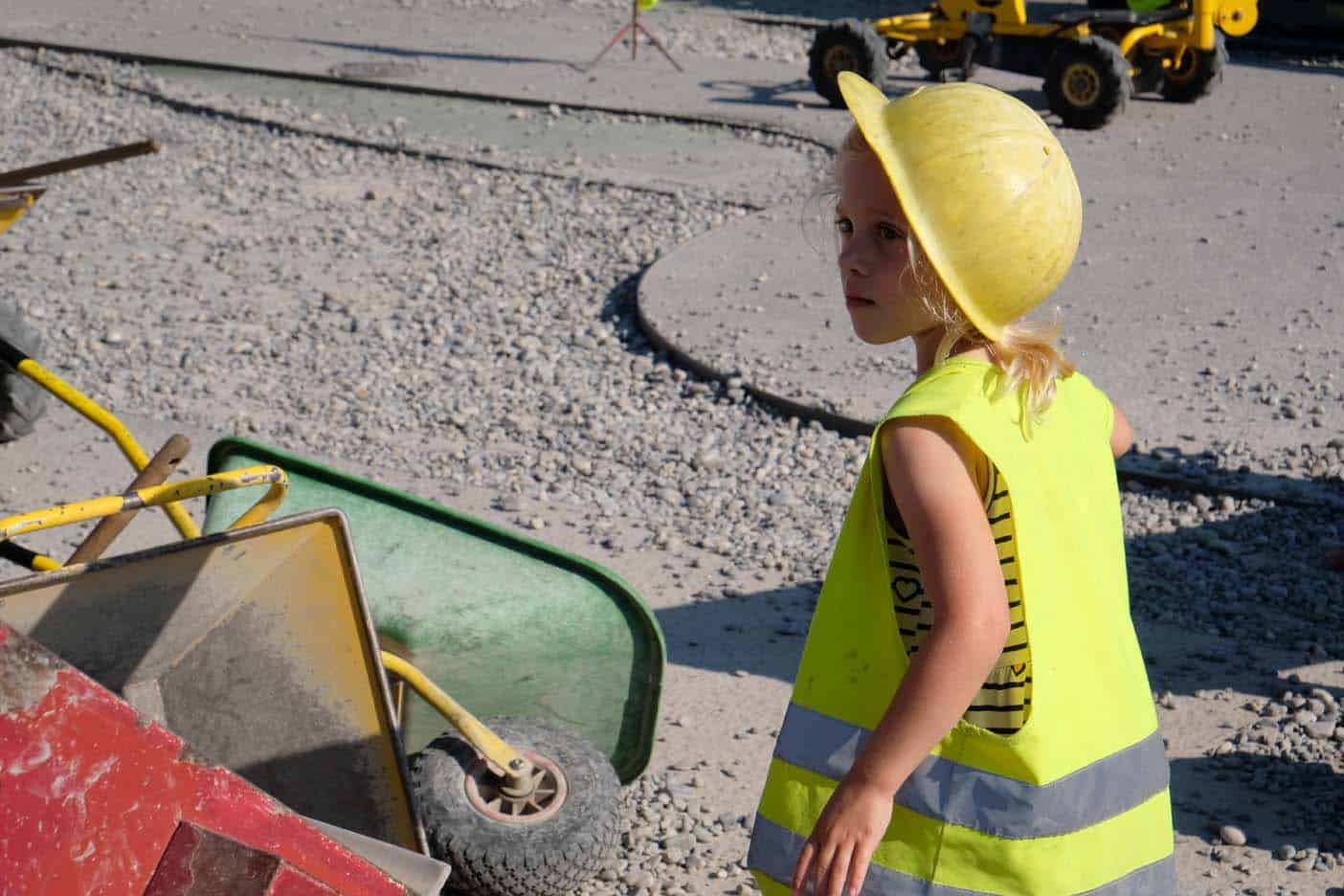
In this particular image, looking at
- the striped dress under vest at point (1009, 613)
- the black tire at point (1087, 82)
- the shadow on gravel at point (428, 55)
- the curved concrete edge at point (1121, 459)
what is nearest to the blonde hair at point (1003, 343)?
the striped dress under vest at point (1009, 613)

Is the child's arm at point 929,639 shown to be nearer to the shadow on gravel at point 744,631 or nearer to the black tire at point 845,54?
the shadow on gravel at point 744,631

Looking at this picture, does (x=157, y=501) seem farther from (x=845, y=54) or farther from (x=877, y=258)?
(x=845, y=54)

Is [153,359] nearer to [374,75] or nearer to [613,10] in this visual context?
[374,75]

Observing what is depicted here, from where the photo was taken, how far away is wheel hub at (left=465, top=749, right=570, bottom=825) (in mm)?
3076

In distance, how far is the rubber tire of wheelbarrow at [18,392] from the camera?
498 centimetres

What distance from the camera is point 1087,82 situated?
377 inches

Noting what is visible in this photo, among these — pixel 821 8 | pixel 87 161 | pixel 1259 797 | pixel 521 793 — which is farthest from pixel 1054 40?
pixel 521 793

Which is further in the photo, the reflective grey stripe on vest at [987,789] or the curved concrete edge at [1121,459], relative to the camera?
the curved concrete edge at [1121,459]

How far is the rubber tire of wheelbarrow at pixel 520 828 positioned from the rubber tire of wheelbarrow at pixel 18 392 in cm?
256

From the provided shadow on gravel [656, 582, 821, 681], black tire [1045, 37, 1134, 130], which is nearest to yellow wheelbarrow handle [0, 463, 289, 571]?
shadow on gravel [656, 582, 821, 681]

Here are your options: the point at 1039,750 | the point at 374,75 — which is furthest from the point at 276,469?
the point at 374,75

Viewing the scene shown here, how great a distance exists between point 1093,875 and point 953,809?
210 mm

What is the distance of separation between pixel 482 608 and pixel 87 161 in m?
1.29

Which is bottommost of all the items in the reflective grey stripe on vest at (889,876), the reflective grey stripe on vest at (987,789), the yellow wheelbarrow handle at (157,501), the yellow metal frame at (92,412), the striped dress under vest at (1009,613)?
the yellow metal frame at (92,412)
